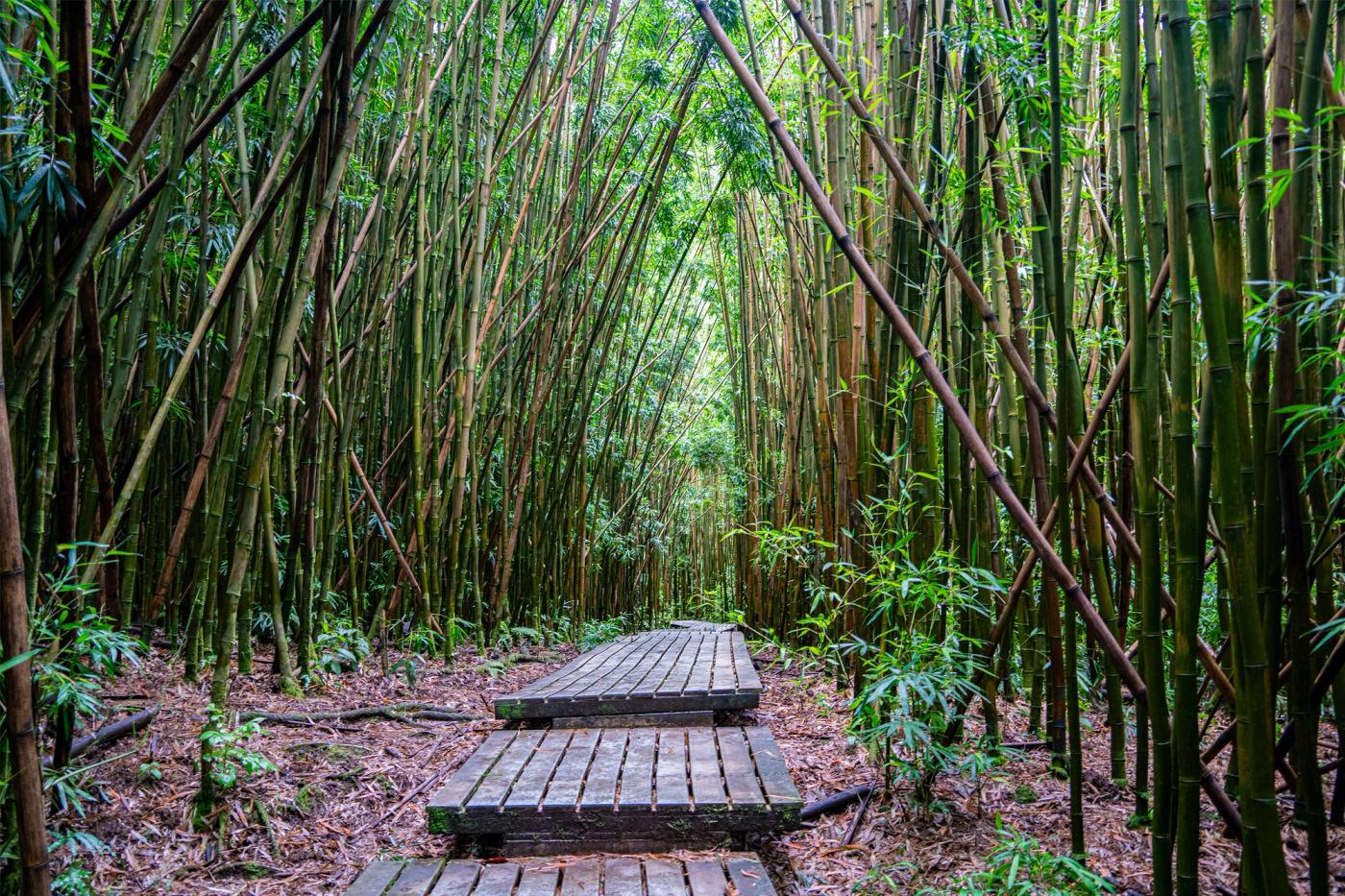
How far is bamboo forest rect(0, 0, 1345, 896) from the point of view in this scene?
1121 mm

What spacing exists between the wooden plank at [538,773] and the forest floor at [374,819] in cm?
22

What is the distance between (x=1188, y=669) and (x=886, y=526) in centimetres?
134

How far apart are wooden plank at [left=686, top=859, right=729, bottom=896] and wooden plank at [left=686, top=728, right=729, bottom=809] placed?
0.39ft

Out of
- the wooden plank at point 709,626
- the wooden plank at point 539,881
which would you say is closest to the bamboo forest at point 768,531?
the wooden plank at point 539,881

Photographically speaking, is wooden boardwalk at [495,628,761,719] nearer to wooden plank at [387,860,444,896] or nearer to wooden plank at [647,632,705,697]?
wooden plank at [647,632,705,697]

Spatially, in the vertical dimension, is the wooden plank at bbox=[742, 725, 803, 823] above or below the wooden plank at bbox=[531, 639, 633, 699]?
above

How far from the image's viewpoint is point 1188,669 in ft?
3.50

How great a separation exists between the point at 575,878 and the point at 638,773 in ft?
1.36

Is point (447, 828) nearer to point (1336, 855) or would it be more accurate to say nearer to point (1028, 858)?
point (1028, 858)

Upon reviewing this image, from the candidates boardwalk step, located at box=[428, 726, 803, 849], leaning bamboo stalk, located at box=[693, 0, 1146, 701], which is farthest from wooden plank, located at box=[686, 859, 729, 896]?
leaning bamboo stalk, located at box=[693, 0, 1146, 701]

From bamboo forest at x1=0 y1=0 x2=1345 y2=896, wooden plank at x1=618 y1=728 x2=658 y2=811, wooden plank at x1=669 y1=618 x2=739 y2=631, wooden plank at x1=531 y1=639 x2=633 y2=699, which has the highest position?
bamboo forest at x1=0 y1=0 x2=1345 y2=896

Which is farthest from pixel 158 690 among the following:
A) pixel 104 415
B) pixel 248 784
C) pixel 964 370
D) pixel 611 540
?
pixel 611 540

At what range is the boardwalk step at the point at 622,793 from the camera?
1673 mm

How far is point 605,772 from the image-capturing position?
76.3 inches
